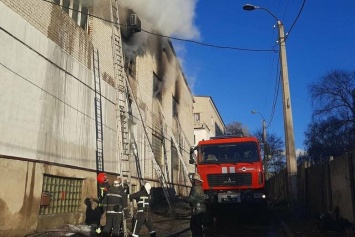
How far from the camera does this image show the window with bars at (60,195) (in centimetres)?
844

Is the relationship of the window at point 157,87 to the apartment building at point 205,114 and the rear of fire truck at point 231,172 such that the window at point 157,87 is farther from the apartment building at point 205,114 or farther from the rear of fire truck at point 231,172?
the apartment building at point 205,114

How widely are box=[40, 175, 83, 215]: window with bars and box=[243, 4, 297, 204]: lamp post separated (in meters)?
7.24

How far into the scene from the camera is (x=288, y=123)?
1319 centimetres

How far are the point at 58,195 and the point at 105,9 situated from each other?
664 cm

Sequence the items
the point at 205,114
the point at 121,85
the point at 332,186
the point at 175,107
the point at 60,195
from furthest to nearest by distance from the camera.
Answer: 1. the point at 205,114
2. the point at 175,107
3. the point at 121,85
4. the point at 332,186
5. the point at 60,195

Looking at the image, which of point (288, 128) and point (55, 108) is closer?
point (55, 108)

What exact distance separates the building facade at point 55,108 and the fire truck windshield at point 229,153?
3.16 metres

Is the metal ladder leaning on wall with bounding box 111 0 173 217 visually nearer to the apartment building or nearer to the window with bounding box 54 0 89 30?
the window with bounding box 54 0 89 30

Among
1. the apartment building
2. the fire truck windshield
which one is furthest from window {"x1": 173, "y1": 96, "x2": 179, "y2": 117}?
the apartment building

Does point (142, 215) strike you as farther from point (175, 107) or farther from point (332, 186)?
point (175, 107)

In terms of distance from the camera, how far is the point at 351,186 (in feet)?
26.5

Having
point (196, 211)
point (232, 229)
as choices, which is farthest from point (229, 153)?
point (196, 211)

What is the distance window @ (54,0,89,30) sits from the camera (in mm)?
10281

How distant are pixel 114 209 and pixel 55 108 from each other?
304 cm
